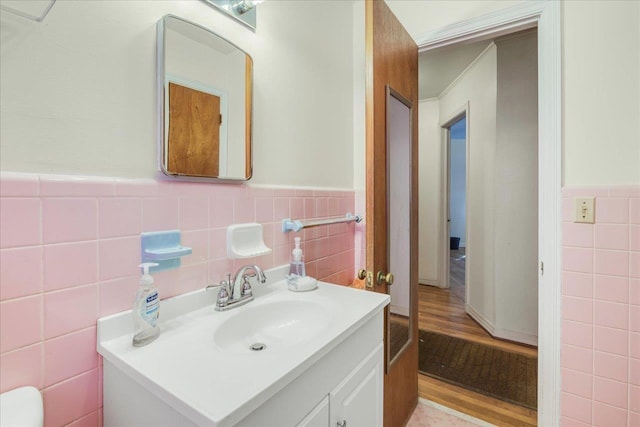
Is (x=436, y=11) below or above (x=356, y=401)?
above

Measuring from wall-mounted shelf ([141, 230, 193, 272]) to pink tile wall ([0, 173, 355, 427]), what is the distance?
0.7 inches

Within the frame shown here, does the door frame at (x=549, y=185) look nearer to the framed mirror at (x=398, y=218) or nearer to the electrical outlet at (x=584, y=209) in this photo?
the electrical outlet at (x=584, y=209)

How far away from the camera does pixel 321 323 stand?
3.14 feet

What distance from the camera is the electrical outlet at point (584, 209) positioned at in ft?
4.00

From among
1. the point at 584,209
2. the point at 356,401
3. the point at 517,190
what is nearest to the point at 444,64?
the point at 517,190

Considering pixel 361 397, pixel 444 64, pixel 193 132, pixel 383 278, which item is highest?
pixel 444 64

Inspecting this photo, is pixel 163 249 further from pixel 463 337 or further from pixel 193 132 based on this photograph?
pixel 463 337

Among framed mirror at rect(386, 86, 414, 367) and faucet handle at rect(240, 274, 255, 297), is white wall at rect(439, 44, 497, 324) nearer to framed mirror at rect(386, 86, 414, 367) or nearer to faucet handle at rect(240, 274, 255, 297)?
framed mirror at rect(386, 86, 414, 367)

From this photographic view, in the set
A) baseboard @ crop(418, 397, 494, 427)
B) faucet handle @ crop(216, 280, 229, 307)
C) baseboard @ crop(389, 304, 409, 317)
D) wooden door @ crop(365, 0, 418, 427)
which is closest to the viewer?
faucet handle @ crop(216, 280, 229, 307)

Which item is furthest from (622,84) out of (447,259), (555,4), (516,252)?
(447,259)

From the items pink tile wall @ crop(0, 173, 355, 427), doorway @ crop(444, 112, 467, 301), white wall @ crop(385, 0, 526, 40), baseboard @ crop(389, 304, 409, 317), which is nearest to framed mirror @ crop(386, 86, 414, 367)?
baseboard @ crop(389, 304, 409, 317)

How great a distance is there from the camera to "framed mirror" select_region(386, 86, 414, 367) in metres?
1.31

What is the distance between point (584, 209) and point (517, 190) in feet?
3.92

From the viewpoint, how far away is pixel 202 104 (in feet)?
3.08
